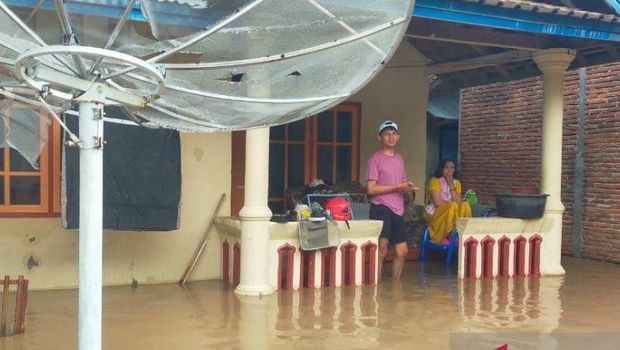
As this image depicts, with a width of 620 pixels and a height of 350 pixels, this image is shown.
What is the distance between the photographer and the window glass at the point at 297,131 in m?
8.88

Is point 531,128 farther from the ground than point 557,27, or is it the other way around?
point 557,27

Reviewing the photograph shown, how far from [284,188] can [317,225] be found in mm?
1763

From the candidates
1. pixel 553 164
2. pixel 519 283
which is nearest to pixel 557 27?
pixel 553 164

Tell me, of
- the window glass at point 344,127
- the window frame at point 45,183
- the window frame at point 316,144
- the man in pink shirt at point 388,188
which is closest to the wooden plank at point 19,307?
the window frame at point 45,183

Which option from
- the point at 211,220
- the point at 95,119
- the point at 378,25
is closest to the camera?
the point at 95,119

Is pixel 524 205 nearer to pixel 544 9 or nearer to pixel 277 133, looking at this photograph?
pixel 544 9

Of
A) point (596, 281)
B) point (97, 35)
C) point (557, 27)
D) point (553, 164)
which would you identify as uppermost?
point (557, 27)

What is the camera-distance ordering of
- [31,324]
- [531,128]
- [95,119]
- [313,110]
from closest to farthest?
[95,119], [313,110], [31,324], [531,128]

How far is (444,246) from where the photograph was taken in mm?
9250

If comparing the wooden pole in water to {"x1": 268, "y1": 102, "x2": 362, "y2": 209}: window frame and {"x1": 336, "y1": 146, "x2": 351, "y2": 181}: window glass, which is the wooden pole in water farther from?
{"x1": 336, "y1": 146, "x2": 351, "y2": 181}: window glass

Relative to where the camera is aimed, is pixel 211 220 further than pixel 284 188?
No

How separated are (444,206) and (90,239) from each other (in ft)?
22.3

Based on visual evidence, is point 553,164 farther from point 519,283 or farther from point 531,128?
point 531,128

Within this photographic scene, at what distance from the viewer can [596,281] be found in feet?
27.8
